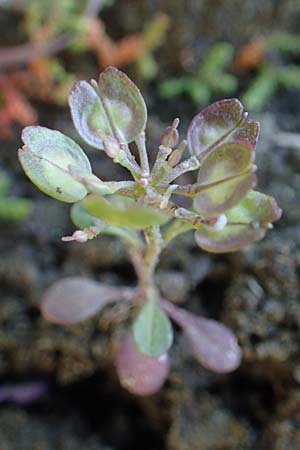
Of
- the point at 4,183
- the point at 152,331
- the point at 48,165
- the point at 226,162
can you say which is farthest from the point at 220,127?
the point at 4,183

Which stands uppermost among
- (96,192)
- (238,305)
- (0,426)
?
(96,192)

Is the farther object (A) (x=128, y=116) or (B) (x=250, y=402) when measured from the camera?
(B) (x=250, y=402)

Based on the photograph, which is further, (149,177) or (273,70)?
(273,70)

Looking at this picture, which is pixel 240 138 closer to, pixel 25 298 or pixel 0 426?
pixel 25 298

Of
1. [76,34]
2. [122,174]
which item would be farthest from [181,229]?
[76,34]

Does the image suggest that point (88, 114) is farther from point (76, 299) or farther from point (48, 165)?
point (76, 299)

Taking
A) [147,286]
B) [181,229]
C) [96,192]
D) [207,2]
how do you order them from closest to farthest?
[96,192], [181,229], [147,286], [207,2]

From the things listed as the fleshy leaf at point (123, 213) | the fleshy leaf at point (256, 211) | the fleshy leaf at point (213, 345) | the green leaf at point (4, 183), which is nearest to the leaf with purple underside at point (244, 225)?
the fleshy leaf at point (256, 211)
